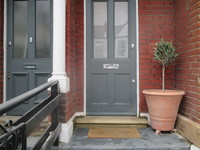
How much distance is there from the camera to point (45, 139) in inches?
71.0

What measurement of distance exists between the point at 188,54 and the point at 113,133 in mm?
1662

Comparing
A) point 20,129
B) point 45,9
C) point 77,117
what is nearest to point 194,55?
point 77,117

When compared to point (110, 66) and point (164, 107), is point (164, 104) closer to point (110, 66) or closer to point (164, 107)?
point (164, 107)

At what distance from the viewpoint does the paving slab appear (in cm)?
217

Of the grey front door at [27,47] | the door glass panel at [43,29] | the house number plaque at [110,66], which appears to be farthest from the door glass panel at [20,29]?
the house number plaque at [110,66]

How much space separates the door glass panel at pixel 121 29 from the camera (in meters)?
3.14

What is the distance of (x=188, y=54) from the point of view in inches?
100

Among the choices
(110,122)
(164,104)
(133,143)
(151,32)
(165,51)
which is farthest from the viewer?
(151,32)

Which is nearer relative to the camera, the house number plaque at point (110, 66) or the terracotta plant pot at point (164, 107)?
the terracotta plant pot at point (164, 107)

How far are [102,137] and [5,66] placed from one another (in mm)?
2176

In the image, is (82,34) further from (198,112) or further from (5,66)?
(198,112)

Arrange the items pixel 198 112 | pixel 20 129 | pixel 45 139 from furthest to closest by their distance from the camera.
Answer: pixel 198 112 → pixel 45 139 → pixel 20 129

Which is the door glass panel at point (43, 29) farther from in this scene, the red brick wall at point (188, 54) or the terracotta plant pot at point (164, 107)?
the red brick wall at point (188, 54)

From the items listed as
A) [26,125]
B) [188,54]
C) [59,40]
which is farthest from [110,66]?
[26,125]
